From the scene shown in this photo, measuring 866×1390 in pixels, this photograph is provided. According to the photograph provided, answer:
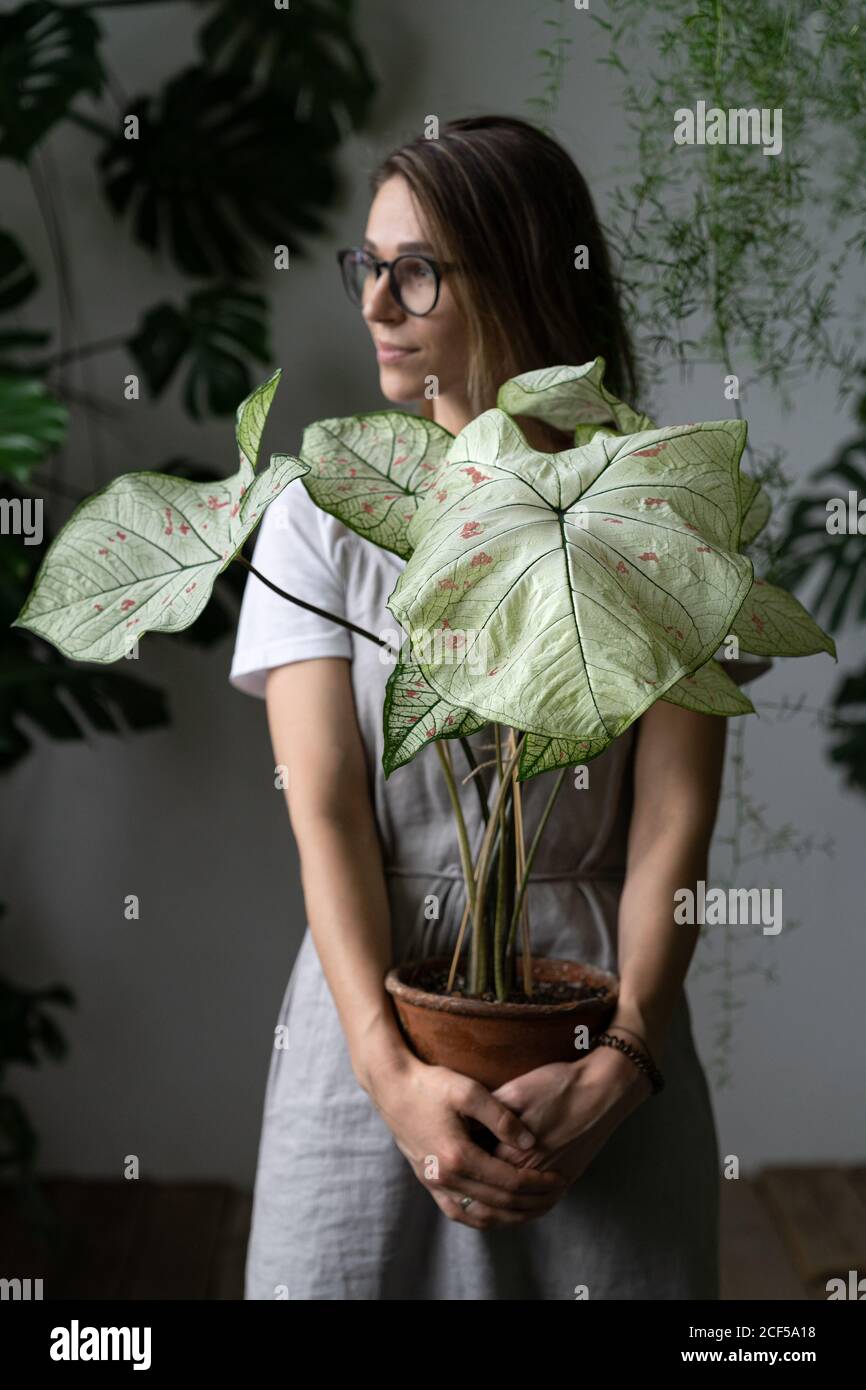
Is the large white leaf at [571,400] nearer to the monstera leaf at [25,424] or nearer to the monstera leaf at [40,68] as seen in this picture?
the monstera leaf at [25,424]

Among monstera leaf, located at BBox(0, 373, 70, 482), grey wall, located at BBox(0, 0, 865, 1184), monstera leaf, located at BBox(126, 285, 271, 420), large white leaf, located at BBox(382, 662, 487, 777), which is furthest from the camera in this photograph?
grey wall, located at BBox(0, 0, 865, 1184)

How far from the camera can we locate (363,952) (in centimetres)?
95

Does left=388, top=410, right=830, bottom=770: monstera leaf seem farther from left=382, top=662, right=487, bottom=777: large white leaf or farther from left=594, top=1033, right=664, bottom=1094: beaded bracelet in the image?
left=594, top=1033, right=664, bottom=1094: beaded bracelet

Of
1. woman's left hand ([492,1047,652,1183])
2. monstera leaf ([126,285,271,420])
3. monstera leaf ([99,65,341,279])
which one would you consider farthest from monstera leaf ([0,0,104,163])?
woman's left hand ([492,1047,652,1183])

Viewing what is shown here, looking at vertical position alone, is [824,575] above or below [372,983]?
above

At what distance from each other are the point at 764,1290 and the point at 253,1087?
942mm

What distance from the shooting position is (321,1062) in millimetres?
1042

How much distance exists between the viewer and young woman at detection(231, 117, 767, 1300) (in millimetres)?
927

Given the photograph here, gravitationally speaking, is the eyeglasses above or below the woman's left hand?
above

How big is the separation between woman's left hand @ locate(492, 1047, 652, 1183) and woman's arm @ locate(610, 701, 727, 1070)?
0.19 ft

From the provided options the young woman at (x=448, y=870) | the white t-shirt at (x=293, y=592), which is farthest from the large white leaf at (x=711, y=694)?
the white t-shirt at (x=293, y=592)

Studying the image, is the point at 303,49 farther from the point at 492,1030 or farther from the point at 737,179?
the point at 492,1030
